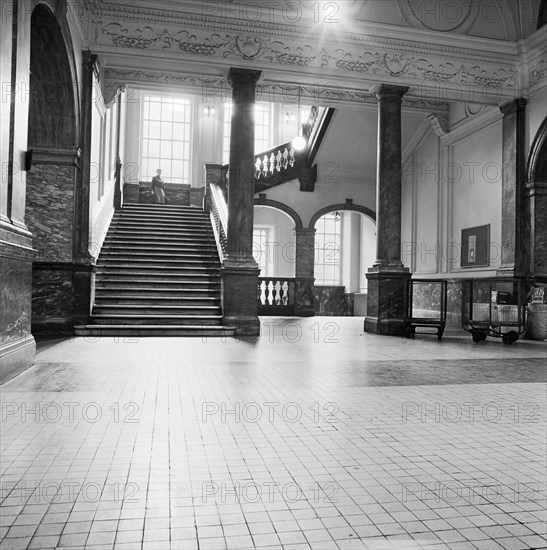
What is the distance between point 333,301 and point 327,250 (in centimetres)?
290

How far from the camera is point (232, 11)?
980 cm

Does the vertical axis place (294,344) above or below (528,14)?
below

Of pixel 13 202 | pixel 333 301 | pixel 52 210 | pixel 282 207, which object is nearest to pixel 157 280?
pixel 52 210

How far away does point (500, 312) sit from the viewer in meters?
9.62

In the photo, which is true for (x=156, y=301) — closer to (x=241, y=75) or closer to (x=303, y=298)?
(x=241, y=75)

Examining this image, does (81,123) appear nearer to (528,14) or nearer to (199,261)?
(199,261)

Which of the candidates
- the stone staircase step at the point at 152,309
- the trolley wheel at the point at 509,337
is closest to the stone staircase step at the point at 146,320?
the stone staircase step at the point at 152,309

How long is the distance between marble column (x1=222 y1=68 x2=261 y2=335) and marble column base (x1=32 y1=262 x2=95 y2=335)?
252 cm

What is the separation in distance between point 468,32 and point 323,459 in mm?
10722

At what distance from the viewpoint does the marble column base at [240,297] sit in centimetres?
955

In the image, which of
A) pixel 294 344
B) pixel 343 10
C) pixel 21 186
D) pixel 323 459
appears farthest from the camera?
pixel 343 10

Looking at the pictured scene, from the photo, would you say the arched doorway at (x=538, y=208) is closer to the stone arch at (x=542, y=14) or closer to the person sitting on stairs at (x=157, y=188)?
the stone arch at (x=542, y=14)

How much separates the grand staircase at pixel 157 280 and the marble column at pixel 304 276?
378 centimetres

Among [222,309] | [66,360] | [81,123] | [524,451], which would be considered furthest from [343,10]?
[524,451]
